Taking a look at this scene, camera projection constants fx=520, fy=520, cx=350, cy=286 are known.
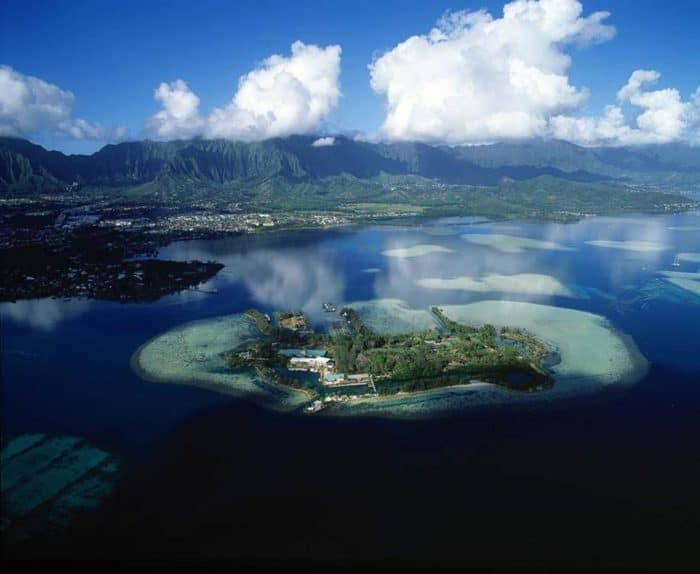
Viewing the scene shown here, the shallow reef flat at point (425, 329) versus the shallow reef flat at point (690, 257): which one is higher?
the shallow reef flat at point (690, 257)

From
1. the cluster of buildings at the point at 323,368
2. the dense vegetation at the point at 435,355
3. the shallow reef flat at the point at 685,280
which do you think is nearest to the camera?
the cluster of buildings at the point at 323,368

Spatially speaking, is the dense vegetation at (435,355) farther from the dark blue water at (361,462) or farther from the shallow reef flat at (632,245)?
the shallow reef flat at (632,245)

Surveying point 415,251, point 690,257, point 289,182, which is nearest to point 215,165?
point 289,182

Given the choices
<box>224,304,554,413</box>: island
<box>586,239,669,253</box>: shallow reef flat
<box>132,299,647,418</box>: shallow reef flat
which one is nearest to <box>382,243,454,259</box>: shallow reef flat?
<box>132,299,647,418</box>: shallow reef flat

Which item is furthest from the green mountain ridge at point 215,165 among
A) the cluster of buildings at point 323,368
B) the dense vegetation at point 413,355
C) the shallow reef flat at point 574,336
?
the shallow reef flat at point 574,336

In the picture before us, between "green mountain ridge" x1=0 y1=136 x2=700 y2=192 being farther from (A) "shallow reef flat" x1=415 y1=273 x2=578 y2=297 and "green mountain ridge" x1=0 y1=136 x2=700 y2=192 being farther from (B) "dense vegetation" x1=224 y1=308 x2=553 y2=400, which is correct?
(B) "dense vegetation" x1=224 y1=308 x2=553 y2=400

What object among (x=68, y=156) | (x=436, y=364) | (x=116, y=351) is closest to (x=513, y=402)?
(x=436, y=364)

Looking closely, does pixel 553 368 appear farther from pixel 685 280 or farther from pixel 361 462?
pixel 685 280

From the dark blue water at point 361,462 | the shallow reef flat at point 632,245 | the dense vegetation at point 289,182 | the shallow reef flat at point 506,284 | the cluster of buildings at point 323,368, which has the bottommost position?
the dark blue water at point 361,462
